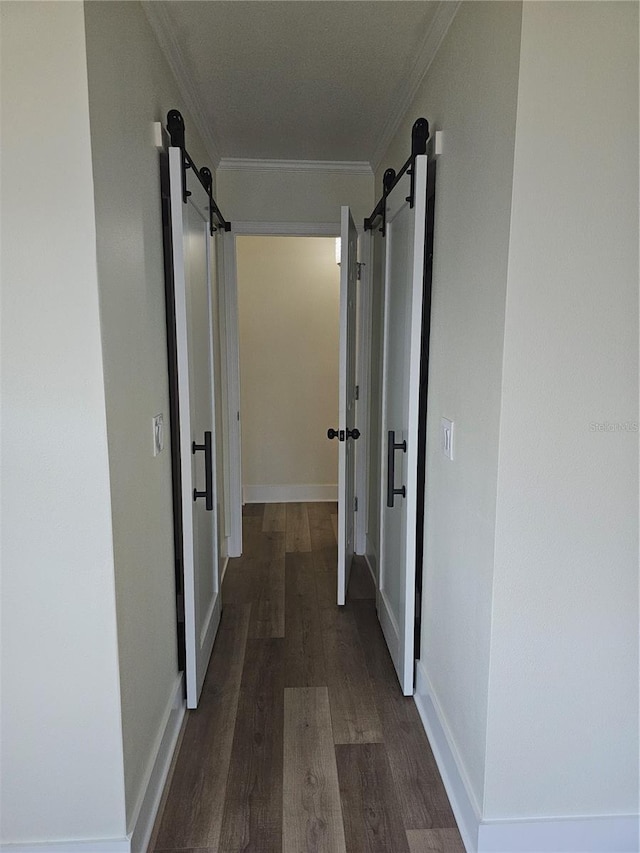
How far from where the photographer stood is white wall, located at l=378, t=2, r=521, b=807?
56.1 inches

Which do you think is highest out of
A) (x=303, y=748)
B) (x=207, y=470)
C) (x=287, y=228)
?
(x=287, y=228)

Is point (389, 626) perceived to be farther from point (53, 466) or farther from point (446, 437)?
point (53, 466)

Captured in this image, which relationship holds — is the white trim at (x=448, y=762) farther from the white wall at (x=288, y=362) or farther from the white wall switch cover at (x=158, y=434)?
the white wall at (x=288, y=362)

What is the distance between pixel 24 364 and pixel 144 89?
1.00 m

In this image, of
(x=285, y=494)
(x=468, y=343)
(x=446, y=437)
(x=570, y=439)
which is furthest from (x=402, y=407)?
(x=285, y=494)

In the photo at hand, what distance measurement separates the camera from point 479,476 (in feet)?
5.16

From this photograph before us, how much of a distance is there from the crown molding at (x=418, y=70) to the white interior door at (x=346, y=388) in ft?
1.48

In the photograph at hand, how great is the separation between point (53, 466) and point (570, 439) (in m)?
1.25

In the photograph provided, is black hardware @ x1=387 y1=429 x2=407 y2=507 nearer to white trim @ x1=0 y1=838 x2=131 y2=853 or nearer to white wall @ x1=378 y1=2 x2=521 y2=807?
white wall @ x1=378 y1=2 x2=521 y2=807

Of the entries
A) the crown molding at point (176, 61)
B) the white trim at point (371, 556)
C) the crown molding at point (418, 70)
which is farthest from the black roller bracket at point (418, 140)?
the white trim at point (371, 556)

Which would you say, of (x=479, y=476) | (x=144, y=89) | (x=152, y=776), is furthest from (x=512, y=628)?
(x=144, y=89)

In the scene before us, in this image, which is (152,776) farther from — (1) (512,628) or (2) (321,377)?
(2) (321,377)

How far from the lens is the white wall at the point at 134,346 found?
1393mm

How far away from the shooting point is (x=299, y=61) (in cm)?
214
